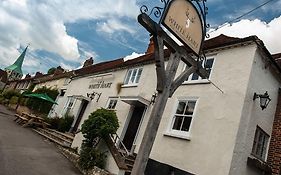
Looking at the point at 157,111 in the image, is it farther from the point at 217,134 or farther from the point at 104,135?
the point at 104,135

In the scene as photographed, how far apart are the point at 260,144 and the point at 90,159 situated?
260 inches

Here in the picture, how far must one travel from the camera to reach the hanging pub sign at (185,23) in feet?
18.9

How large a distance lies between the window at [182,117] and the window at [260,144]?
2537 mm

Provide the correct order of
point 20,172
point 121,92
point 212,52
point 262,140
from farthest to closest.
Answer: point 121,92 → point 212,52 → point 262,140 → point 20,172

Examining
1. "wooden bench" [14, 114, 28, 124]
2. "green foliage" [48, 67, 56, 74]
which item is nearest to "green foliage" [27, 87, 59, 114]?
"wooden bench" [14, 114, 28, 124]

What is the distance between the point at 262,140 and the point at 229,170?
9.92 feet

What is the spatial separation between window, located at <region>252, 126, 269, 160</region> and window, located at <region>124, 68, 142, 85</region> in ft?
23.0

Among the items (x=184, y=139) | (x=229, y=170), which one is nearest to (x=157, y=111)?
(x=229, y=170)

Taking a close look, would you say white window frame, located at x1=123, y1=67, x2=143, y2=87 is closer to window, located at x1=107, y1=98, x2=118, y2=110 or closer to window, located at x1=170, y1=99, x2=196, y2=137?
window, located at x1=107, y1=98, x2=118, y2=110

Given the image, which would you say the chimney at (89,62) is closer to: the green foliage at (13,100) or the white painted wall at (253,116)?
the green foliage at (13,100)

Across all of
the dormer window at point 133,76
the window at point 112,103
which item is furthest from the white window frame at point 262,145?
the window at point 112,103

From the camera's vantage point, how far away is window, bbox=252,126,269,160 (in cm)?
1014

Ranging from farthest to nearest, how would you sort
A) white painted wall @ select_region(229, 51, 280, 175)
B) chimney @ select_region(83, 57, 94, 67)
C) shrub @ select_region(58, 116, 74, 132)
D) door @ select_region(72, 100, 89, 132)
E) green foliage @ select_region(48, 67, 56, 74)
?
green foliage @ select_region(48, 67, 56, 74)
chimney @ select_region(83, 57, 94, 67)
door @ select_region(72, 100, 89, 132)
shrub @ select_region(58, 116, 74, 132)
white painted wall @ select_region(229, 51, 280, 175)

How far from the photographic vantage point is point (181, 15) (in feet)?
19.7
